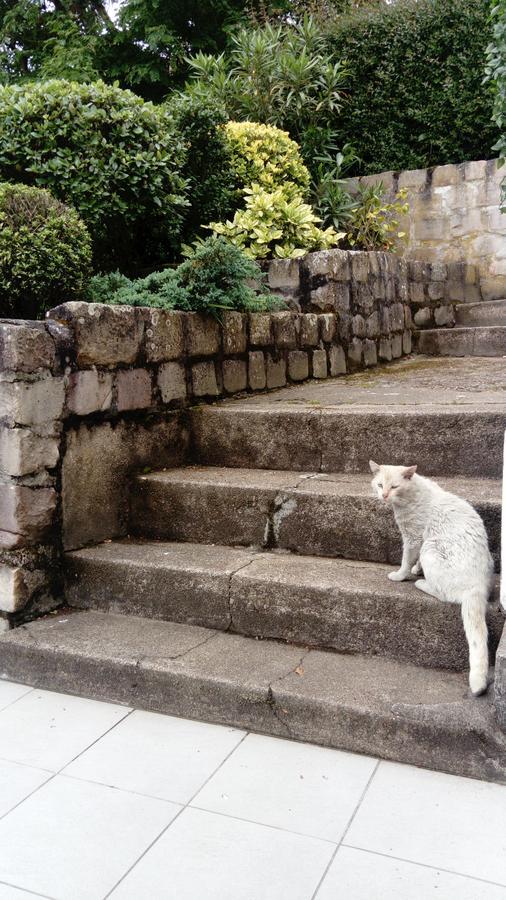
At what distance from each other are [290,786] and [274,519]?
1.32m

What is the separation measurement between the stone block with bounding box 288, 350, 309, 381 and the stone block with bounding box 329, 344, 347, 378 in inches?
13.6

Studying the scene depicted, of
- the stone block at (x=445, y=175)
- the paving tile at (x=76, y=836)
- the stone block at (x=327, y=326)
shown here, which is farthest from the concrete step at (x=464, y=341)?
the paving tile at (x=76, y=836)

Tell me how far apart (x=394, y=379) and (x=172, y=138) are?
2402 mm

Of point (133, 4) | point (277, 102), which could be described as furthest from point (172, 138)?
point (133, 4)

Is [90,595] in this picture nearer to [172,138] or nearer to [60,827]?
[60,827]

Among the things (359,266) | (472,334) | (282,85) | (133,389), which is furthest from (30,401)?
(282,85)

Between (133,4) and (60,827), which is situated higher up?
(133,4)

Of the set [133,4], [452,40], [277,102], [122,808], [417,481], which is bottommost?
[122,808]

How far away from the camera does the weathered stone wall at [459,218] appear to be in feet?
24.1

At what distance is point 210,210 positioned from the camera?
577 centimetres

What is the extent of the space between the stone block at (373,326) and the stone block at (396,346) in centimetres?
39

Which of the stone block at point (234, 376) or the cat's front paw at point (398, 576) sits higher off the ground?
the stone block at point (234, 376)

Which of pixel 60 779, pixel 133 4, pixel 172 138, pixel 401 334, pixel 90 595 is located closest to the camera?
pixel 60 779

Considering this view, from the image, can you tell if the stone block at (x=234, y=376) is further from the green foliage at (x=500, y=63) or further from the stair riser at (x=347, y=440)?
the green foliage at (x=500, y=63)
